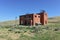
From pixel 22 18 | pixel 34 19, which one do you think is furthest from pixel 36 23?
pixel 22 18

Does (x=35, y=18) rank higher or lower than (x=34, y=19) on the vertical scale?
higher

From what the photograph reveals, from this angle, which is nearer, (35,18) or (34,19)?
(34,19)

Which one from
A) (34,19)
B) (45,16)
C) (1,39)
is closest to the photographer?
(1,39)

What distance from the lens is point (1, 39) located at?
65.0 ft

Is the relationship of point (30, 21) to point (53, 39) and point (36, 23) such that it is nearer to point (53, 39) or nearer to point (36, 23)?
point (36, 23)

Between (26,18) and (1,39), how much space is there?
56207mm

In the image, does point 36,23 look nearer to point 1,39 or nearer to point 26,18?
point 26,18

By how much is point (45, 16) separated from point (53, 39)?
5847 cm

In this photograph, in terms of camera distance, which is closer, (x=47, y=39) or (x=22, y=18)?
(x=47, y=39)

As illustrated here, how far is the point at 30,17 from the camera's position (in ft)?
245

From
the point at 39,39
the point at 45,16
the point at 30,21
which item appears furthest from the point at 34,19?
the point at 39,39

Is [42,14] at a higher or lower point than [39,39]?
higher

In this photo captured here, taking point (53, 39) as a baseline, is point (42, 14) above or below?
above

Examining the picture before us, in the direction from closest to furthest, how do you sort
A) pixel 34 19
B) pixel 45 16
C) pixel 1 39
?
pixel 1 39
pixel 34 19
pixel 45 16
